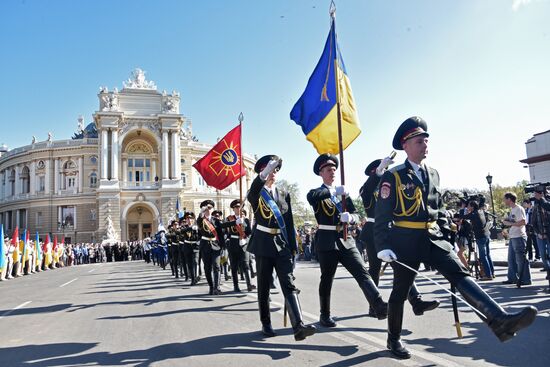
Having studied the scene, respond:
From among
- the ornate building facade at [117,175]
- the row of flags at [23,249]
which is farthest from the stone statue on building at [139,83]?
the row of flags at [23,249]

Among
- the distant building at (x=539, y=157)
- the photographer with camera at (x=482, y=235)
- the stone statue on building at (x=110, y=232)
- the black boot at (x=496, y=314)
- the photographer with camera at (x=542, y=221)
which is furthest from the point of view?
the stone statue on building at (x=110, y=232)

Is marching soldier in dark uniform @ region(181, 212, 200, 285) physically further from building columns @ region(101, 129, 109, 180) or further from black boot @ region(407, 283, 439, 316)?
building columns @ region(101, 129, 109, 180)

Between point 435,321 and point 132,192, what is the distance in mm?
55563

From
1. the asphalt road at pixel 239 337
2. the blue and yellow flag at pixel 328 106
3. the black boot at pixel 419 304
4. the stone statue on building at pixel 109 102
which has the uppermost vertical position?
the stone statue on building at pixel 109 102

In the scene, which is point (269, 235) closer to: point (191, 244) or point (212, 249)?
point (212, 249)

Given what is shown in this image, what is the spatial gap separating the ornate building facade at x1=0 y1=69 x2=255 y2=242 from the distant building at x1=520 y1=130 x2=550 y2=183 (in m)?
39.6

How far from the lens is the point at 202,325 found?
6383 mm

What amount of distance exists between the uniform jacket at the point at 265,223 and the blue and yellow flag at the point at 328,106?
6.31ft

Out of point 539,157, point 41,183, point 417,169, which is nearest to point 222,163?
point 417,169

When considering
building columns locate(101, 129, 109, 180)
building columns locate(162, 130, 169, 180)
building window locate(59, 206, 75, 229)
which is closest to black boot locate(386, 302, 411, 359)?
building columns locate(162, 130, 169, 180)

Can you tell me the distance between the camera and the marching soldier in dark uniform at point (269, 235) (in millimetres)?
5473

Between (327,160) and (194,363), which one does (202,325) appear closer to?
(194,363)

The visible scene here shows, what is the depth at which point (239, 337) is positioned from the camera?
18.0 ft

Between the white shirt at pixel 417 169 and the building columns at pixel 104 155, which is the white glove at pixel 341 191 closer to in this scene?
the white shirt at pixel 417 169
